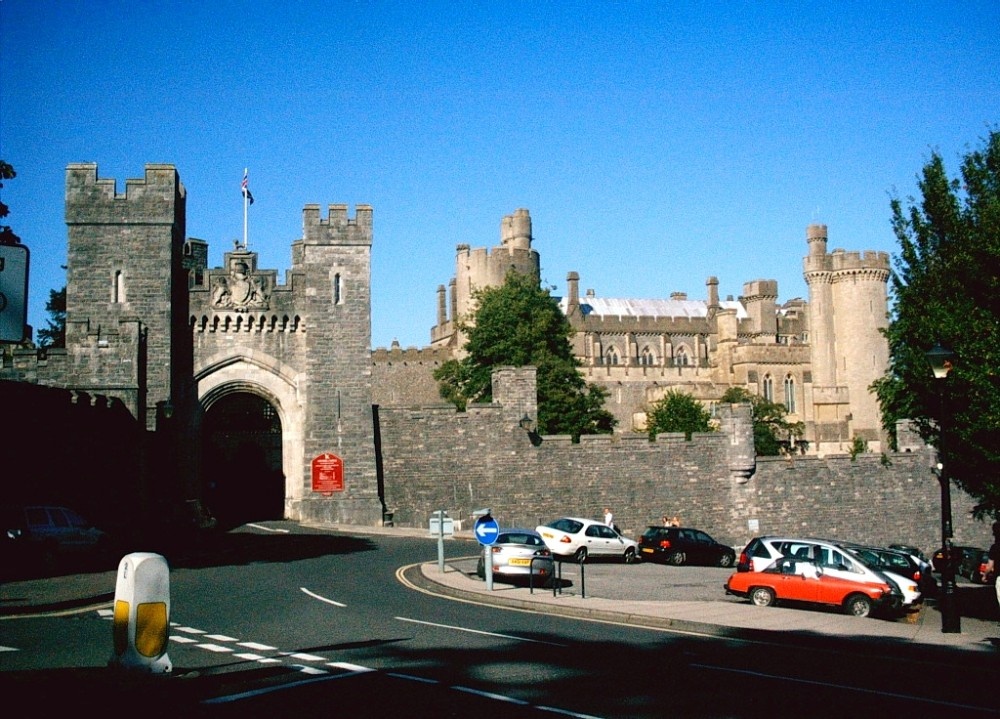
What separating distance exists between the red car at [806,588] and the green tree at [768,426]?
1654 inches

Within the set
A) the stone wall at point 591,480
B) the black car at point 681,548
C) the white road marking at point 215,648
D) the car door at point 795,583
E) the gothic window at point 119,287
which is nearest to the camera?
the white road marking at point 215,648

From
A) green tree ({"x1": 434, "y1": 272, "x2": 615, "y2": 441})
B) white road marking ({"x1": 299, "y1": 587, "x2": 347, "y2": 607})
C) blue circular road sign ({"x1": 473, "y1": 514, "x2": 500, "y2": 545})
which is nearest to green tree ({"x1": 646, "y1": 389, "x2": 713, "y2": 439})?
green tree ({"x1": 434, "y1": 272, "x2": 615, "y2": 441})

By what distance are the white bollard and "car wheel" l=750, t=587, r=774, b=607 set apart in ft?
43.2

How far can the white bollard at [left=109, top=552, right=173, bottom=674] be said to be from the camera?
9.46 meters

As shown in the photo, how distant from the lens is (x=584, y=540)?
96.5ft

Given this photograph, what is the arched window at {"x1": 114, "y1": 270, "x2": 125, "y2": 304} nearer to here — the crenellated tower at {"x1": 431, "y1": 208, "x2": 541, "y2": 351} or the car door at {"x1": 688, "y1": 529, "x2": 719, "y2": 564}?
the car door at {"x1": 688, "y1": 529, "x2": 719, "y2": 564}

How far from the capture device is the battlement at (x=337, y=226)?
38.6 m

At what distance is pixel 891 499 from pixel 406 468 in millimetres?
19021

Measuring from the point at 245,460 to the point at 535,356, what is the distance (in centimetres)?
1487

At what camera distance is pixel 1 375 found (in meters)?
31.3

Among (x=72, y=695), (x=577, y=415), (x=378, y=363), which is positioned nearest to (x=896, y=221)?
(x=72, y=695)

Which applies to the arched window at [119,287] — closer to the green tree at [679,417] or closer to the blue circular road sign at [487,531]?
the blue circular road sign at [487,531]

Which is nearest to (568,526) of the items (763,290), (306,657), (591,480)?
(591,480)

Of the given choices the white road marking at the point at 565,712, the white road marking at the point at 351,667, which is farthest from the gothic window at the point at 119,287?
the white road marking at the point at 565,712
